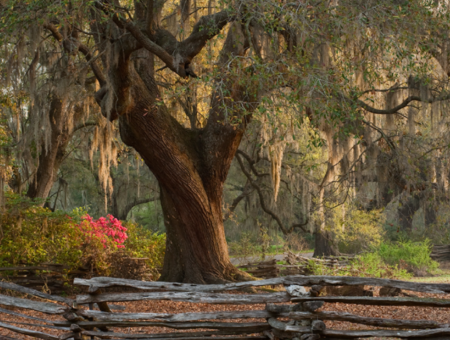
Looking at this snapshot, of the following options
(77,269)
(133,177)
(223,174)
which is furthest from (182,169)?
(133,177)

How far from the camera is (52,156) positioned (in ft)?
35.6

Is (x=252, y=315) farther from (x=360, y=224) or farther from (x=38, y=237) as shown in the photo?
(x=360, y=224)

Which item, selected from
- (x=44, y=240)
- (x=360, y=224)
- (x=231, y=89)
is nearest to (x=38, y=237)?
(x=44, y=240)

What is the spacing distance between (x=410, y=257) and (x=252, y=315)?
10542mm

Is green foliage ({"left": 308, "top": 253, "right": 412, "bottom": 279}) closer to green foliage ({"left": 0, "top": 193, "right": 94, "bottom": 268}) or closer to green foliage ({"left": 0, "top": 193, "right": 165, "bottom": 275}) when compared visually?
green foliage ({"left": 0, "top": 193, "right": 165, "bottom": 275})

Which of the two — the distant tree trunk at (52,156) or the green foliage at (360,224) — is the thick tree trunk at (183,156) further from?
the green foliage at (360,224)

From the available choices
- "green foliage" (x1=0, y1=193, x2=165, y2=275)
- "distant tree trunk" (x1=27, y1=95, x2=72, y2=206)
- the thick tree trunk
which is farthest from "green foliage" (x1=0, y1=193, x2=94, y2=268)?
"distant tree trunk" (x1=27, y1=95, x2=72, y2=206)

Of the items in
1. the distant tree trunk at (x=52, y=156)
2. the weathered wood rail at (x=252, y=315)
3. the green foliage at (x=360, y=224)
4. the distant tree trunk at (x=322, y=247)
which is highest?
the distant tree trunk at (x=52, y=156)

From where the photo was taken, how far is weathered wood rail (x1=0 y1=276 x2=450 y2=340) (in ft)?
13.6

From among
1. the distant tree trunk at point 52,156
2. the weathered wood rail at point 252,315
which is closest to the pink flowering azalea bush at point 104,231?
the distant tree trunk at point 52,156

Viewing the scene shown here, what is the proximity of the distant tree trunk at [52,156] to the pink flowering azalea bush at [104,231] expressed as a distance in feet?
8.73

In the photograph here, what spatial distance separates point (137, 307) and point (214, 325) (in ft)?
8.69

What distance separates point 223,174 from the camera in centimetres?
812

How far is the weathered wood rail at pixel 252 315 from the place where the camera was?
4.14m
